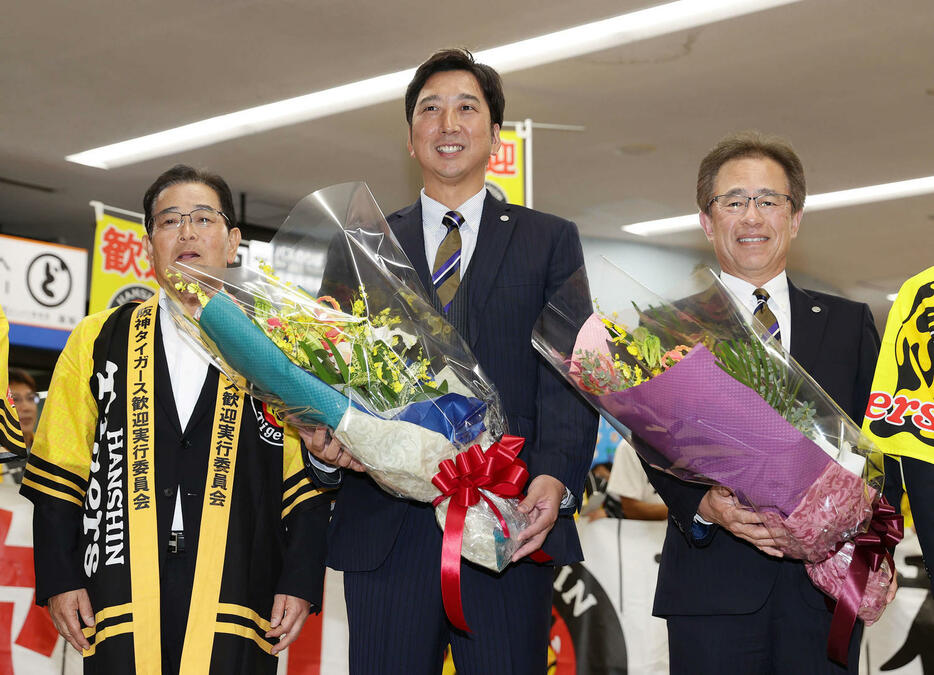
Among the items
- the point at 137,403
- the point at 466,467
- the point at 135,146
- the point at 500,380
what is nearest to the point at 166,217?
the point at 137,403

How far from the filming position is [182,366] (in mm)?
2410

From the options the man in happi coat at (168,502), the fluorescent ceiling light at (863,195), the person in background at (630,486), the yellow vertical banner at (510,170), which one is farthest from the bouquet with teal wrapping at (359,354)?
the fluorescent ceiling light at (863,195)

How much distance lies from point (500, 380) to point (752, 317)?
51cm

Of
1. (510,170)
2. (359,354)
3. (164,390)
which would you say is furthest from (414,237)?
(510,170)

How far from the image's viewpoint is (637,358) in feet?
6.14

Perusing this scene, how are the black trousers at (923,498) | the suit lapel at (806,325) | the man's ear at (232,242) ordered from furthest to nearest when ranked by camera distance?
the man's ear at (232,242) → the suit lapel at (806,325) → the black trousers at (923,498)

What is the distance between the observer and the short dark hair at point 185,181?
252 centimetres

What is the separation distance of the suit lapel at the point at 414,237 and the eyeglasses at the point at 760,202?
679mm

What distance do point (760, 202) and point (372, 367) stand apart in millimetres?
991

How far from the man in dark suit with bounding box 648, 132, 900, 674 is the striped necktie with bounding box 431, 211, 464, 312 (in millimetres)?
556

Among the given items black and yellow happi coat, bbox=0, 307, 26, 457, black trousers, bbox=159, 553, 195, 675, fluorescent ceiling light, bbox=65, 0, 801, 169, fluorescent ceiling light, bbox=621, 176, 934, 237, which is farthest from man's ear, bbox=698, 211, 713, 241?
fluorescent ceiling light, bbox=621, 176, 934, 237

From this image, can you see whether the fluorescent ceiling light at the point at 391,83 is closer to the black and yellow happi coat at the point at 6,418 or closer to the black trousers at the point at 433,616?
the black and yellow happi coat at the point at 6,418

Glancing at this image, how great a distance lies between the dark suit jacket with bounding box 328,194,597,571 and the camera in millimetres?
2020

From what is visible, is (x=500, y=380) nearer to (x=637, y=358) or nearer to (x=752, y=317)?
(x=637, y=358)
